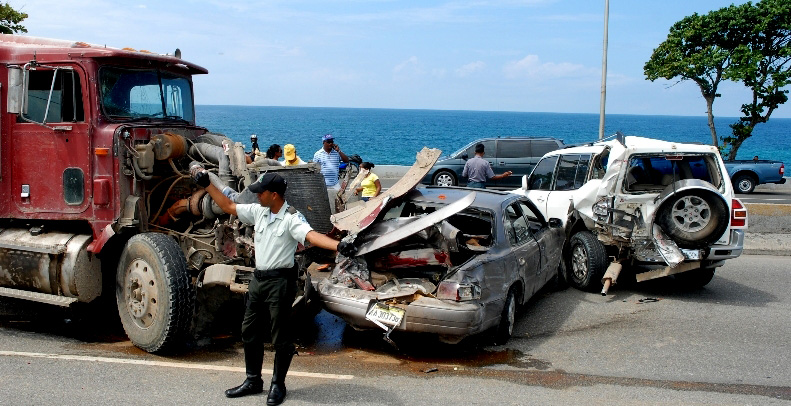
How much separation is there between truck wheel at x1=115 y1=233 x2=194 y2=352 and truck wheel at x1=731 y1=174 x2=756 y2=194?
2137cm

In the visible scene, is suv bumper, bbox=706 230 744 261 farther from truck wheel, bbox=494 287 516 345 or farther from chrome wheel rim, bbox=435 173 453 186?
chrome wheel rim, bbox=435 173 453 186

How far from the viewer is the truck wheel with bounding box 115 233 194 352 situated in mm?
6555

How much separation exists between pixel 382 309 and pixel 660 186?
16.8ft

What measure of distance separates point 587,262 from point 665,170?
1785 mm

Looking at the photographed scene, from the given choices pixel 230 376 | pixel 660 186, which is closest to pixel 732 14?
pixel 660 186

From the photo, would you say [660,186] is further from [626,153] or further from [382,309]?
[382,309]

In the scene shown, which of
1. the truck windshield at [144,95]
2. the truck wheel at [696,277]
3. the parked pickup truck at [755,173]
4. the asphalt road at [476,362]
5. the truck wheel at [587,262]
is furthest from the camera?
the parked pickup truck at [755,173]

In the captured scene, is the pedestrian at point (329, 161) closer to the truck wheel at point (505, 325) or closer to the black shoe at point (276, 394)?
the truck wheel at point (505, 325)

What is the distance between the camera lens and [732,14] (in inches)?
1019

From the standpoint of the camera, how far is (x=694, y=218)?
878 cm

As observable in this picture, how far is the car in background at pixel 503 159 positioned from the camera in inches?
888

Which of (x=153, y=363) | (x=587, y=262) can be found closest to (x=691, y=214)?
(x=587, y=262)

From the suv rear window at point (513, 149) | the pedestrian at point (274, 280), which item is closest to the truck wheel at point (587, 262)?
the pedestrian at point (274, 280)

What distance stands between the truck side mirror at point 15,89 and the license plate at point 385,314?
3.92 m
